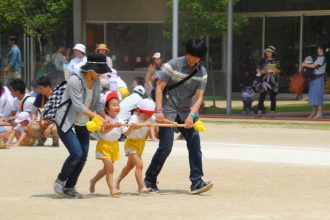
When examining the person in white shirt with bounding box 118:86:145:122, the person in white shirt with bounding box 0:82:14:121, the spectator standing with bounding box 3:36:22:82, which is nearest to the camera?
the person in white shirt with bounding box 118:86:145:122

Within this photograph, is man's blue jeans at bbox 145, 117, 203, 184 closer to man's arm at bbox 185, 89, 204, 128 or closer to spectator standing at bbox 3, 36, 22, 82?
man's arm at bbox 185, 89, 204, 128

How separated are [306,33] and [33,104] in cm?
1508

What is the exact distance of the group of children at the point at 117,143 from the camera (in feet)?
32.7

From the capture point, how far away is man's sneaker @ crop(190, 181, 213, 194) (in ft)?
33.0

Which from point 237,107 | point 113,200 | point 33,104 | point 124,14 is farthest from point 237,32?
point 113,200

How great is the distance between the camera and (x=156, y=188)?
10.4 metres

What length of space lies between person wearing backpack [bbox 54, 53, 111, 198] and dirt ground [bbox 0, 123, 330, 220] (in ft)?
0.90

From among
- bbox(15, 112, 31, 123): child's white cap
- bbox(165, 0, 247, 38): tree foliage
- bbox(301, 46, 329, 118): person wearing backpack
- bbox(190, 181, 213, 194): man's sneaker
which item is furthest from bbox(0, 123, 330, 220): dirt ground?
bbox(165, 0, 247, 38): tree foliage

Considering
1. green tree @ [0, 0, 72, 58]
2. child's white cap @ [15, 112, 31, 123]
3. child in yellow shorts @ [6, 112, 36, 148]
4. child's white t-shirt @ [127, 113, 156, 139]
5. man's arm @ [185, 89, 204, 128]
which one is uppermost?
green tree @ [0, 0, 72, 58]

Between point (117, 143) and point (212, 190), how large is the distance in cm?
131

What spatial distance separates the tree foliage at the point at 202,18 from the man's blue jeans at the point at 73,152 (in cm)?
1389

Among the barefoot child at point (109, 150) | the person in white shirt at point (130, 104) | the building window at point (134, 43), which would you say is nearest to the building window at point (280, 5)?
the building window at point (134, 43)

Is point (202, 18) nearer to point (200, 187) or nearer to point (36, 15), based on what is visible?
point (36, 15)

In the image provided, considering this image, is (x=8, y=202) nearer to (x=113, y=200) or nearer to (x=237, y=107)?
(x=113, y=200)
